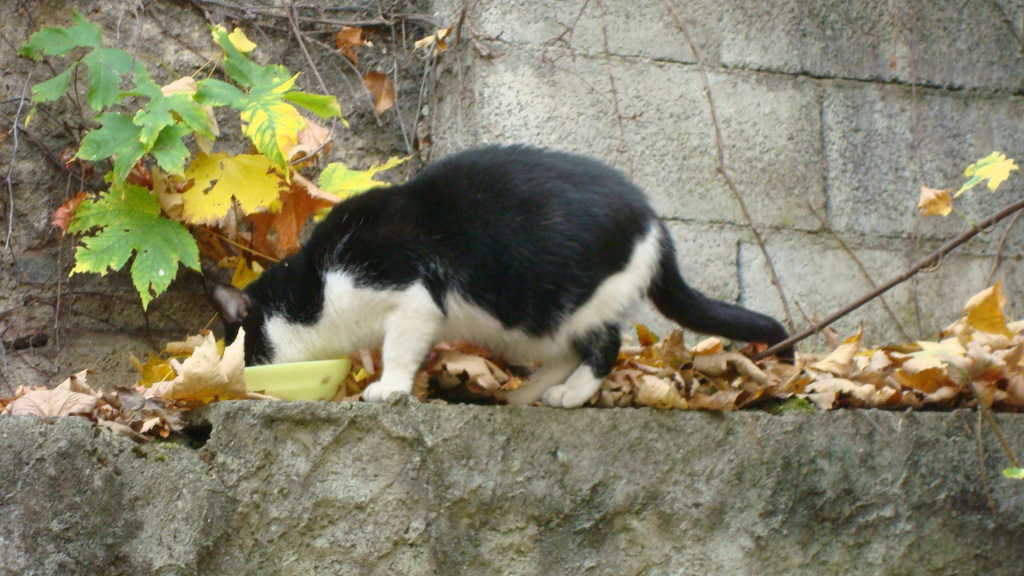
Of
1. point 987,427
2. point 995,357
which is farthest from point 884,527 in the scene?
point 995,357

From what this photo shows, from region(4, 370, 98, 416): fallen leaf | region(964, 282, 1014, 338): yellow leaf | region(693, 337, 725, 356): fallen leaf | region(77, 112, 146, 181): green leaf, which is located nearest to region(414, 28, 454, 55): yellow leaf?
region(77, 112, 146, 181): green leaf

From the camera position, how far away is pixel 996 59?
367 cm

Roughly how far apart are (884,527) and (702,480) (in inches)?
19.8

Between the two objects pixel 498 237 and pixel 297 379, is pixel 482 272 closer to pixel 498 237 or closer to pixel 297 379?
pixel 498 237

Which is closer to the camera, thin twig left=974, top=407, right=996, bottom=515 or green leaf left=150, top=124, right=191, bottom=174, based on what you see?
thin twig left=974, top=407, right=996, bottom=515

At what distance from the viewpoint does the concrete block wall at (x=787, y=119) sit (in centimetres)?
328

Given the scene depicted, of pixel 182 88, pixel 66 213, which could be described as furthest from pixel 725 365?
pixel 66 213

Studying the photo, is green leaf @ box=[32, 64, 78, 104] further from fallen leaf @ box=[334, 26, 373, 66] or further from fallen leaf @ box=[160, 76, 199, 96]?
fallen leaf @ box=[334, 26, 373, 66]

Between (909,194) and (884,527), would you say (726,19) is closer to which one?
(909,194)

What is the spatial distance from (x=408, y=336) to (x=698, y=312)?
0.80 meters

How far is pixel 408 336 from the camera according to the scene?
7.63 feet

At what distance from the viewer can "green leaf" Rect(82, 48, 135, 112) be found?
8.70 feet

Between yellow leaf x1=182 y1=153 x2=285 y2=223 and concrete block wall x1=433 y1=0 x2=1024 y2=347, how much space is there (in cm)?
72

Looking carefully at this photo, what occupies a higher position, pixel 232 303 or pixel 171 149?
pixel 171 149
